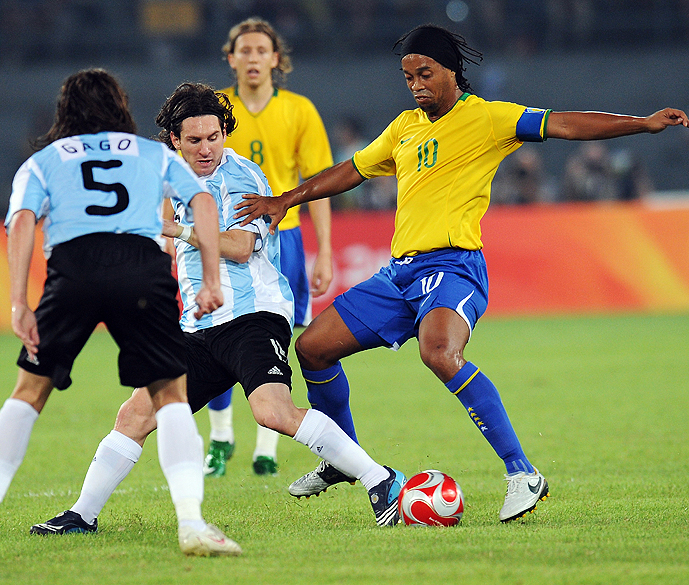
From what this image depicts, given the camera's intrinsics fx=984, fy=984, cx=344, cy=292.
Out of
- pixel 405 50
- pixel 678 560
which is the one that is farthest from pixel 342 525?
pixel 405 50

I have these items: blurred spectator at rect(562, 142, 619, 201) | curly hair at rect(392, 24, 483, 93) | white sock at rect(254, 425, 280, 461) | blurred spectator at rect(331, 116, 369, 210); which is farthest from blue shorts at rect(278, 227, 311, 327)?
blurred spectator at rect(562, 142, 619, 201)

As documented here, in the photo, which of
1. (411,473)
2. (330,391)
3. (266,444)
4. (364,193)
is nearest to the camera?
(330,391)

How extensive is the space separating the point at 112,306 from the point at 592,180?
1469cm

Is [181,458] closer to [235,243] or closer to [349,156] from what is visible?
[235,243]

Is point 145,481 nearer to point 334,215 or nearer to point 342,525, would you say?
point 342,525

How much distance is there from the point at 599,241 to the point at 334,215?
4.21 meters

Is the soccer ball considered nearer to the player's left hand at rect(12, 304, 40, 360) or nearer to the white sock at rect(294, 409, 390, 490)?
the white sock at rect(294, 409, 390, 490)

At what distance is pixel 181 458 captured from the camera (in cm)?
396

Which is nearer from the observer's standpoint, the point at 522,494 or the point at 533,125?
the point at 522,494

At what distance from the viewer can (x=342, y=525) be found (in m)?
4.64

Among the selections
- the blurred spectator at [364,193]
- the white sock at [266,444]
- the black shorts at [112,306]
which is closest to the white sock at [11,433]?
the black shorts at [112,306]

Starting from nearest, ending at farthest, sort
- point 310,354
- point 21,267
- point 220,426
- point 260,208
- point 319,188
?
1. point 21,267
2. point 260,208
3. point 310,354
4. point 319,188
5. point 220,426

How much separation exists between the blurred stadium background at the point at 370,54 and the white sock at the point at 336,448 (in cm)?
1692

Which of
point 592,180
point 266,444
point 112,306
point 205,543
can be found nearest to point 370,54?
point 592,180
